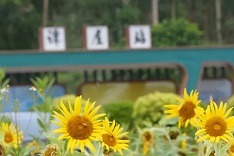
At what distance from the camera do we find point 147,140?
101 inches

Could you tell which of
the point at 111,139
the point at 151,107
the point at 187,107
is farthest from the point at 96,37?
the point at 111,139

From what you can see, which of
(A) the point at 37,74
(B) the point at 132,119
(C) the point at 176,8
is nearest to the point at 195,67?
(A) the point at 37,74

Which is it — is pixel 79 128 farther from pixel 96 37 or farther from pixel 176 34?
pixel 176 34

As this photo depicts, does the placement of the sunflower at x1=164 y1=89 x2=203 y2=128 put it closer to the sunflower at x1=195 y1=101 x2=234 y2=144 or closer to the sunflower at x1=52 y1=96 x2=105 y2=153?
the sunflower at x1=195 y1=101 x2=234 y2=144

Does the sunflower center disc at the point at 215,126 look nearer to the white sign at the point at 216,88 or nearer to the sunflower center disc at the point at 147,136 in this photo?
the sunflower center disc at the point at 147,136

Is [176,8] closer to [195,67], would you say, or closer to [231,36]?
[231,36]

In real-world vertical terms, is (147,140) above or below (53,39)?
above

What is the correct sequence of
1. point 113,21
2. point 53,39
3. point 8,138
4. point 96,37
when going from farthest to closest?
point 113,21 < point 53,39 < point 96,37 < point 8,138

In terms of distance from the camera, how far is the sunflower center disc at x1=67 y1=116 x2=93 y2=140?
4.41 feet

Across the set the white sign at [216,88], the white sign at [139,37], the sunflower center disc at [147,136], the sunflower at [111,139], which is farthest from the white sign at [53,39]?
the sunflower at [111,139]

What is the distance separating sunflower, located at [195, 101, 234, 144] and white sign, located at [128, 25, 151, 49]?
10.0 m

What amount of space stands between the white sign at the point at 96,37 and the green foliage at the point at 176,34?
15.5 metres

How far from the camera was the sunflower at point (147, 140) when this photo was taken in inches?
99.4

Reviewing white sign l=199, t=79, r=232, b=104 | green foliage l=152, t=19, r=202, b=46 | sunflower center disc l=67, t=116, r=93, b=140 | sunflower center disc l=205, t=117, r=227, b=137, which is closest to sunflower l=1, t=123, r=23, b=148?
sunflower center disc l=67, t=116, r=93, b=140
